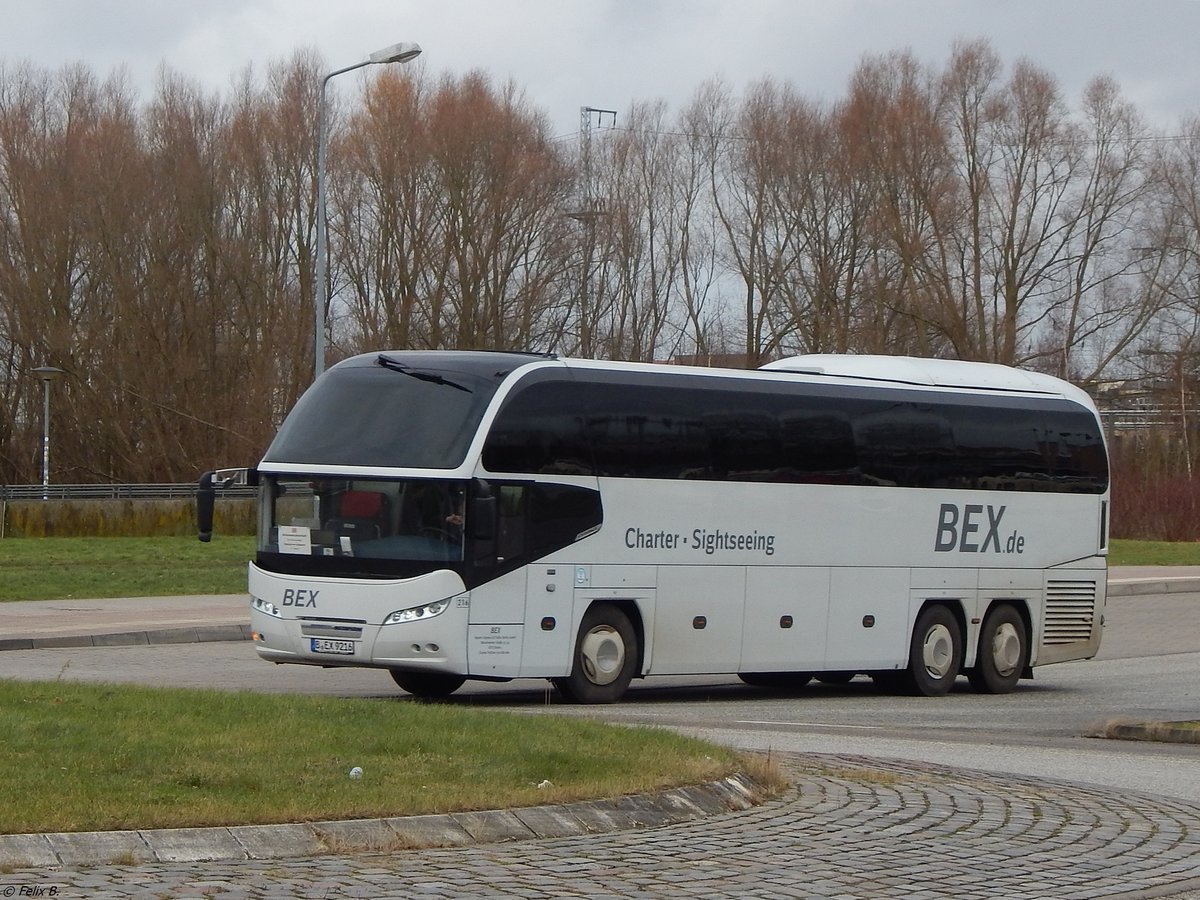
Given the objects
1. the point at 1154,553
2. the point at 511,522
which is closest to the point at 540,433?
the point at 511,522

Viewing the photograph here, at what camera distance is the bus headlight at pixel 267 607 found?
53.7ft

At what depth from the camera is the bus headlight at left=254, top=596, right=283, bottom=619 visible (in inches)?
644

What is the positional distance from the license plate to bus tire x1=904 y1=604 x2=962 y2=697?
6.61 meters

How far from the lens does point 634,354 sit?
6116 cm

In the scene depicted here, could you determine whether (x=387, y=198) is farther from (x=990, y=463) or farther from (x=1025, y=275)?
(x=990, y=463)

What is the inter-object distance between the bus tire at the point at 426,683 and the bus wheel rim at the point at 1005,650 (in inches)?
252

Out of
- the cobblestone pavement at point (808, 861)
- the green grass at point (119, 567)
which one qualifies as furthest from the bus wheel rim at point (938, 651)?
the green grass at point (119, 567)

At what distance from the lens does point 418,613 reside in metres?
15.9

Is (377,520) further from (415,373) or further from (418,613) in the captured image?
(415,373)

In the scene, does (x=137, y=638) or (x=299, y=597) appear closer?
(x=299, y=597)

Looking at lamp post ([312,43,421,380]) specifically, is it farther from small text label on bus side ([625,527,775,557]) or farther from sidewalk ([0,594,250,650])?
small text label on bus side ([625,527,775,557])

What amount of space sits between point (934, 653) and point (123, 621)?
10.9 meters

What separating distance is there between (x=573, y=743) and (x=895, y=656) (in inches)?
369

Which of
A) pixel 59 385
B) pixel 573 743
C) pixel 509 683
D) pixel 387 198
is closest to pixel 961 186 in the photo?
pixel 387 198
